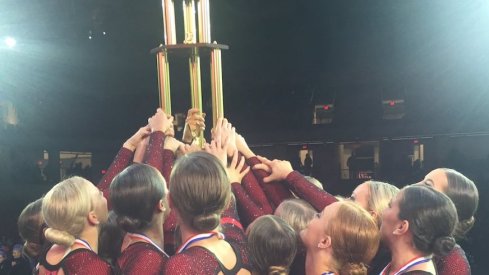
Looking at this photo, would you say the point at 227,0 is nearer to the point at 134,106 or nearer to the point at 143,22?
the point at 143,22

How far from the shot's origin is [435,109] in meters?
7.50

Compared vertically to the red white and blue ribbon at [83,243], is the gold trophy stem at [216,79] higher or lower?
higher

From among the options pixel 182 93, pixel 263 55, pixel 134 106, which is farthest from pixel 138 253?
pixel 134 106

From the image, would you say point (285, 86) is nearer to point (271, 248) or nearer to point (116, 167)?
point (116, 167)

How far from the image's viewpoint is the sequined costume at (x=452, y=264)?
4.79 feet

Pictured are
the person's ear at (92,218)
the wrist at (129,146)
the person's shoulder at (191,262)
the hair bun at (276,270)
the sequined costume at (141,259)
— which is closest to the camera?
the person's shoulder at (191,262)

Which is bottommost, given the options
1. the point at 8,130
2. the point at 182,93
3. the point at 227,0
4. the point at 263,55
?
the point at 8,130

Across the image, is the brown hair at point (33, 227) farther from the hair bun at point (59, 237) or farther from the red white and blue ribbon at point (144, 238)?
the red white and blue ribbon at point (144, 238)

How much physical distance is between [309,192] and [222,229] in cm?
36

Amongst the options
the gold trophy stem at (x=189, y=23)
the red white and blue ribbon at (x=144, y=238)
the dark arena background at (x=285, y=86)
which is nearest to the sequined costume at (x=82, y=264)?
the red white and blue ribbon at (x=144, y=238)

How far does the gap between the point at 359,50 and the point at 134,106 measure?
4247 millimetres

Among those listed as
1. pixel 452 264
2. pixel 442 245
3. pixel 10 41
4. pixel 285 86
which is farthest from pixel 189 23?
pixel 285 86

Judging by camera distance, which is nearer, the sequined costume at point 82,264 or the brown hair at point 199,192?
the brown hair at point 199,192

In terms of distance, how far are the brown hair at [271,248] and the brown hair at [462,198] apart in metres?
0.68
